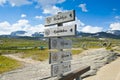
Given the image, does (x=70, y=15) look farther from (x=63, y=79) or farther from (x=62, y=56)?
(x=63, y=79)

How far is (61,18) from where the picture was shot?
30.4 ft

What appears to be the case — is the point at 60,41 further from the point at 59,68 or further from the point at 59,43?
the point at 59,68

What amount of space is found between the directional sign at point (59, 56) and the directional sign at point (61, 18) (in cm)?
113

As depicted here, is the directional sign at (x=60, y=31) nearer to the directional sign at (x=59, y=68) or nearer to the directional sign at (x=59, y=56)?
the directional sign at (x=59, y=56)

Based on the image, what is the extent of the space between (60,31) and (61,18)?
466 mm

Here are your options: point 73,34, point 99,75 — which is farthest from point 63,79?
point 99,75

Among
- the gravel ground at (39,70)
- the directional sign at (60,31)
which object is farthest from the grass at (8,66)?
the directional sign at (60,31)

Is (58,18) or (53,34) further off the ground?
(58,18)

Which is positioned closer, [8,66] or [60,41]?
[60,41]

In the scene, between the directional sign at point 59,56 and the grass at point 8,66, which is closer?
the directional sign at point 59,56

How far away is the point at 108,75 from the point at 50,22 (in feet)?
28.6

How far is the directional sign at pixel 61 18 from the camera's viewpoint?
8938 millimetres

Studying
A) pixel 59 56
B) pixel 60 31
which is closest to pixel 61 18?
pixel 60 31

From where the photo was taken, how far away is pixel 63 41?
9297 millimetres
